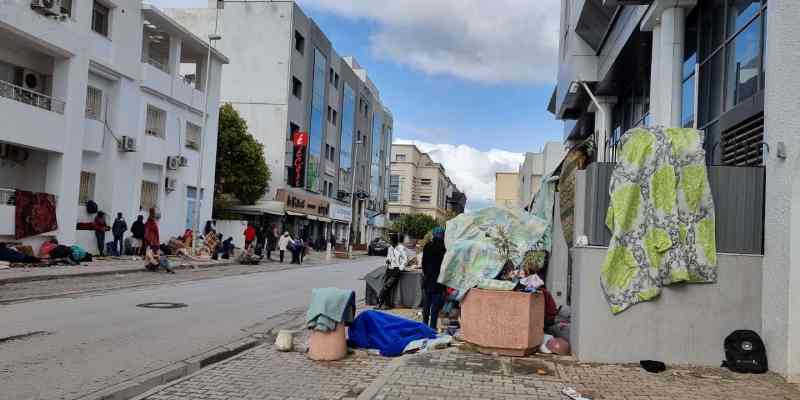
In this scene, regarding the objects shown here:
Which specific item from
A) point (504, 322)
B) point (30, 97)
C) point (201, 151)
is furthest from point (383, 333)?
point (201, 151)

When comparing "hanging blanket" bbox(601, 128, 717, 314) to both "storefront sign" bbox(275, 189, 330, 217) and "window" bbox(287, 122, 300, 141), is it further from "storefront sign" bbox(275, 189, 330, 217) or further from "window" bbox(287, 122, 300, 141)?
"window" bbox(287, 122, 300, 141)

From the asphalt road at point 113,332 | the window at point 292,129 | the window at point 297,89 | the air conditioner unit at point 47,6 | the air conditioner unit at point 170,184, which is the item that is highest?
the window at point 297,89

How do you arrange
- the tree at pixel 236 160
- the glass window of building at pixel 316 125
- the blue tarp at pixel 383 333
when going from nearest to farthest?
the blue tarp at pixel 383 333 < the tree at pixel 236 160 < the glass window of building at pixel 316 125

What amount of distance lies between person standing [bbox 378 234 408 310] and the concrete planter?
4931 millimetres

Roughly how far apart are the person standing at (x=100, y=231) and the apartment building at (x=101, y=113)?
0.92ft

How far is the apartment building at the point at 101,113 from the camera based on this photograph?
72.9 feet

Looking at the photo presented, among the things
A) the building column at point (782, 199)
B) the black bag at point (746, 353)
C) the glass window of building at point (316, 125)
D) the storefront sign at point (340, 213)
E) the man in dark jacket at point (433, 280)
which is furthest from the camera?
the storefront sign at point (340, 213)

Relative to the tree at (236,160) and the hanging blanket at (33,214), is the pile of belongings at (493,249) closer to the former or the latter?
the hanging blanket at (33,214)

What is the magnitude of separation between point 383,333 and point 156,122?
80.3 feet

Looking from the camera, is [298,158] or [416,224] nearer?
[298,158]

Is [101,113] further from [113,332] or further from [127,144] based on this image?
[113,332]

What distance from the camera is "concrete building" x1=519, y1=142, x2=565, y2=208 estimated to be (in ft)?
143

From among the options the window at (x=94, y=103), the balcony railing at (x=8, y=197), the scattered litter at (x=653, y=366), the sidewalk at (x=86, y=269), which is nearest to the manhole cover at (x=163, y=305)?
the sidewalk at (x=86, y=269)

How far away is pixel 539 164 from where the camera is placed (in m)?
49.2
